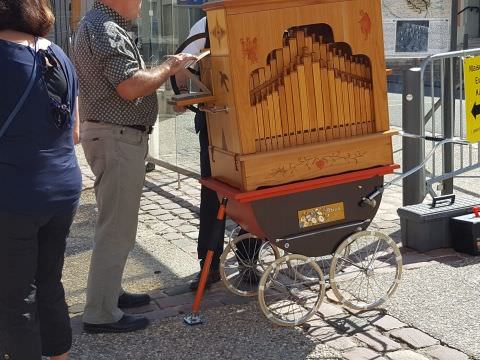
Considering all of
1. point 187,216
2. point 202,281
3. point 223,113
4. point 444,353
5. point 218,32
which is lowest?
point 444,353

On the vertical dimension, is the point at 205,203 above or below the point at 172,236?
above

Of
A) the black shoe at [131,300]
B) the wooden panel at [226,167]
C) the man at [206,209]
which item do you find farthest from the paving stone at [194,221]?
the wooden panel at [226,167]

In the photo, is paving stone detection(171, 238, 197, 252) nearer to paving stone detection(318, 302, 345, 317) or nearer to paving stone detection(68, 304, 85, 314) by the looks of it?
paving stone detection(68, 304, 85, 314)

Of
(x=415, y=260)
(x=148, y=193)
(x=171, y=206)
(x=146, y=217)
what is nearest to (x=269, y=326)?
(x=415, y=260)

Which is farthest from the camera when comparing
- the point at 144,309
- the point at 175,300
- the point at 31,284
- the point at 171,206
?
the point at 171,206

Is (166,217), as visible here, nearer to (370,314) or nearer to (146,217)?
(146,217)

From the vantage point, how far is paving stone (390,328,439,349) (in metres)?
3.75

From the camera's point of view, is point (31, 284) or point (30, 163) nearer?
point (30, 163)

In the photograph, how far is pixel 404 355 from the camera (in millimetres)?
3631

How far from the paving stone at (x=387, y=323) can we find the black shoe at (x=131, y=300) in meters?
1.34

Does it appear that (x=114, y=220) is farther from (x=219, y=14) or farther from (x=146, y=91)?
(x=219, y=14)

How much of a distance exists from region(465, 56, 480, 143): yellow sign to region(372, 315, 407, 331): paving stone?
1.81m

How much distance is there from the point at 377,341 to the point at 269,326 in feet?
1.91

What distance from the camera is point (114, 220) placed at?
389 centimetres
